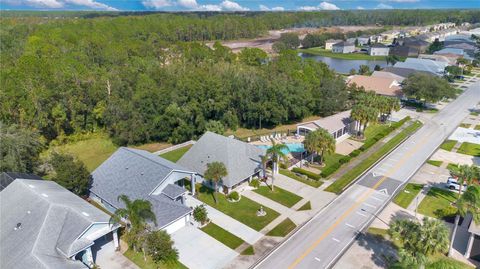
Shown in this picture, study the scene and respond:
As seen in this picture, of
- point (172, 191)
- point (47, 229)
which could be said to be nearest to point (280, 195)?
point (172, 191)

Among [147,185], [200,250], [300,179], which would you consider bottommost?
[200,250]

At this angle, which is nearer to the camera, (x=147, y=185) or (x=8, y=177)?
(x=147, y=185)

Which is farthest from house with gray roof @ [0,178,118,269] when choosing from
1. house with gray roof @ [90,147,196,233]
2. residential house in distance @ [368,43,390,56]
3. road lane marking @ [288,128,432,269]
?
residential house in distance @ [368,43,390,56]

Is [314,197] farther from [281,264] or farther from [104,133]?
[104,133]

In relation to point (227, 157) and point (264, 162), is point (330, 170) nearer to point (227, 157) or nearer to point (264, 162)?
point (264, 162)

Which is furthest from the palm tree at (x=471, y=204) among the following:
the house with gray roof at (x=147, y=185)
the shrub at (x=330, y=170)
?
the house with gray roof at (x=147, y=185)

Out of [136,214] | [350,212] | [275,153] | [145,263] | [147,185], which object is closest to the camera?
[136,214]

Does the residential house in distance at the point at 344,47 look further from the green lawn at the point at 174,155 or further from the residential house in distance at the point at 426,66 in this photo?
the green lawn at the point at 174,155

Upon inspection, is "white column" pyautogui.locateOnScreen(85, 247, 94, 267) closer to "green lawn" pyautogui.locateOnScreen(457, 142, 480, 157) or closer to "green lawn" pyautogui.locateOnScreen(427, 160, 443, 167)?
"green lawn" pyautogui.locateOnScreen(427, 160, 443, 167)
